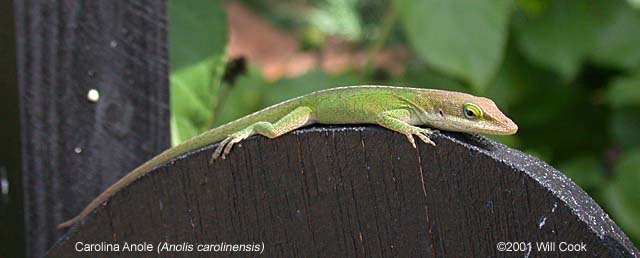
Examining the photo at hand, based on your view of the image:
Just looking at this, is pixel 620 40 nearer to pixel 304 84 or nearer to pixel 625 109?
pixel 625 109

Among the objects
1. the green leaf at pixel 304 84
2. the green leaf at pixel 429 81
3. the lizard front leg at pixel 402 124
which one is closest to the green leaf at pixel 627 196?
the green leaf at pixel 429 81

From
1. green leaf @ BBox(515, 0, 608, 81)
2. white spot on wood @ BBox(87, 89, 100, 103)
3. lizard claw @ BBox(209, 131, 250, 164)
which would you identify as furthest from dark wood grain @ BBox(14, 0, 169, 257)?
green leaf @ BBox(515, 0, 608, 81)

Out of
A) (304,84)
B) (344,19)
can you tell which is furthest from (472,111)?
(344,19)

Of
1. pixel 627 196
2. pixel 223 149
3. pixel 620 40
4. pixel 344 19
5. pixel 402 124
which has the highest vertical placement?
pixel 344 19

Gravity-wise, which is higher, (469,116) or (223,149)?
(469,116)

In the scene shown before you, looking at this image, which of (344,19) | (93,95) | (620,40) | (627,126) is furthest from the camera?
(344,19)

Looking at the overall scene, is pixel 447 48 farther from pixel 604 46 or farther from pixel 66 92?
pixel 66 92

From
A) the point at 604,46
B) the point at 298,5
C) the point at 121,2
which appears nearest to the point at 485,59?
the point at 604,46

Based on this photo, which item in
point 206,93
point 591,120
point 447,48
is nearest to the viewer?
point 206,93
